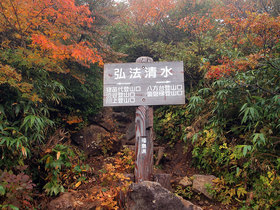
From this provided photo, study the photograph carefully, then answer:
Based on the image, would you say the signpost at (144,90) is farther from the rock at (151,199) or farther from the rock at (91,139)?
the rock at (91,139)

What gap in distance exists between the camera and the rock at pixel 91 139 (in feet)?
25.1

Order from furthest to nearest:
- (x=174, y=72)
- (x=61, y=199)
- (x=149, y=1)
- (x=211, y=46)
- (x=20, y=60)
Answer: (x=149, y=1), (x=211, y=46), (x=20, y=60), (x=61, y=199), (x=174, y=72)

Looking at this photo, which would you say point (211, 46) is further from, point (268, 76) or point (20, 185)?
point (20, 185)

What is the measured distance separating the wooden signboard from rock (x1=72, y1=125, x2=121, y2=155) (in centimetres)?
399

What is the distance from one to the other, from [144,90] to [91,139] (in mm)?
4431

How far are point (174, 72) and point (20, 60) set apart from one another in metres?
3.39

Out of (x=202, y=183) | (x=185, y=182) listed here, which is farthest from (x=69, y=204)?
(x=202, y=183)

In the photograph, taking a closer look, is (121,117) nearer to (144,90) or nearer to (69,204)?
(69,204)

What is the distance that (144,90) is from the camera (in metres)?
4.16

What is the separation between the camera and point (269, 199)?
3990 mm

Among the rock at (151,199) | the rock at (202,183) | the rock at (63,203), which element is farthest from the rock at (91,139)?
the rock at (151,199)

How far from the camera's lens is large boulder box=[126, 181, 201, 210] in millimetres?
3531

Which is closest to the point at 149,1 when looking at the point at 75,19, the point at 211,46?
the point at 211,46

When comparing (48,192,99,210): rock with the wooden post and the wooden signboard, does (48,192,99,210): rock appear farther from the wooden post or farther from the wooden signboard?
the wooden signboard
